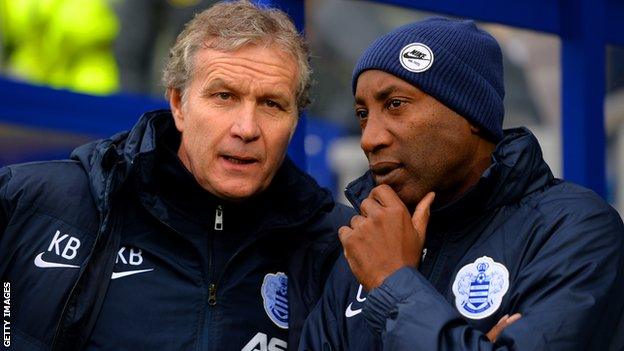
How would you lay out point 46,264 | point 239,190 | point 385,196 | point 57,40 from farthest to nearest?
point 57,40
point 239,190
point 46,264
point 385,196

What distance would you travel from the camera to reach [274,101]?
328 cm

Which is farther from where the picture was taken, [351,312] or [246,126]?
[246,126]

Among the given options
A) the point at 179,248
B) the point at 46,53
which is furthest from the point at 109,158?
the point at 46,53

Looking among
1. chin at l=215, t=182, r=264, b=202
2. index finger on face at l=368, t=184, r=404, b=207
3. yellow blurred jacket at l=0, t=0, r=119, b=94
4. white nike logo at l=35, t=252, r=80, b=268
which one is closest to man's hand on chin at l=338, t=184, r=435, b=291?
index finger on face at l=368, t=184, r=404, b=207

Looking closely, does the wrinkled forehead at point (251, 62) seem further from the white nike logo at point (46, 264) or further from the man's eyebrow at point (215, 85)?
the white nike logo at point (46, 264)

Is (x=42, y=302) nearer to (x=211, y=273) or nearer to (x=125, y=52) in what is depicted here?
(x=211, y=273)

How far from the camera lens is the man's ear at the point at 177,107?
132 inches

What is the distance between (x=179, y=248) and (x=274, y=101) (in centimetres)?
46

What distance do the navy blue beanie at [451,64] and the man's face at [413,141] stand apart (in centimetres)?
3

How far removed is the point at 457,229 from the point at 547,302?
14.9 inches

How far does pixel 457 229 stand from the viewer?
2850 millimetres

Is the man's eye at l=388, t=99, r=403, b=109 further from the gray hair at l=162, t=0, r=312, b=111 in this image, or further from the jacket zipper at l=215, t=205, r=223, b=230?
the jacket zipper at l=215, t=205, r=223, b=230

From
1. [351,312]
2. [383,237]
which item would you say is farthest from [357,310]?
[383,237]

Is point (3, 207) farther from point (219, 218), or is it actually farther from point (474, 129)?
point (474, 129)
